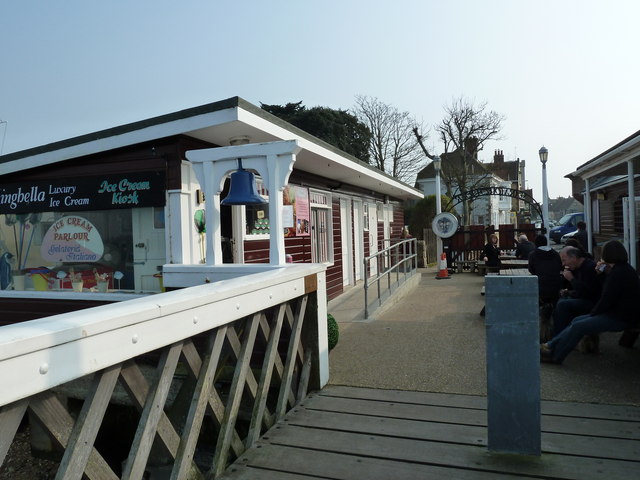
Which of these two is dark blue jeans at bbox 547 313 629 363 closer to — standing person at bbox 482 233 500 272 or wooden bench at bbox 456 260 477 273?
standing person at bbox 482 233 500 272

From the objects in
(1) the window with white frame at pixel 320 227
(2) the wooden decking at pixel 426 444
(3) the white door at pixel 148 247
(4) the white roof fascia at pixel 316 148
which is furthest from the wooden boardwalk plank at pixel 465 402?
(1) the window with white frame at pixel 320 227

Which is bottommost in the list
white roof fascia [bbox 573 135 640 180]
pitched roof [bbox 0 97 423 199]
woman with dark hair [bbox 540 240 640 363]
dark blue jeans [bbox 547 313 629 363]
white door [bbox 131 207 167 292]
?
dark blue jeans [bbox 547 313 629 363]

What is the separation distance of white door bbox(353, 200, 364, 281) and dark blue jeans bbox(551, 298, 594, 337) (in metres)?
6.60

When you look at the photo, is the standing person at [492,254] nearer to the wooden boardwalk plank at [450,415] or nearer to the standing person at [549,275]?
the standing person at [549,275]

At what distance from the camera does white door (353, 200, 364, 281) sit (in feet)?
38.4

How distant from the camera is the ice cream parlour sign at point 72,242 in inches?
237

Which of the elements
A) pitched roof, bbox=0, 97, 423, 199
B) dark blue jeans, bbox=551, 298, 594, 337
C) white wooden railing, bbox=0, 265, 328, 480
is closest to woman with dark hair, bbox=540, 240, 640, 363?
dark blue jeans, bbox=551, 298, 594, 337

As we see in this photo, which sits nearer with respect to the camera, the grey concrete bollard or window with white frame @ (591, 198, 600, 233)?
the grey concrete bollard

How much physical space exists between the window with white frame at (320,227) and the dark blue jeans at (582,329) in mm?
4858

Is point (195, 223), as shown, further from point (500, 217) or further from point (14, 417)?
point (500, 217)

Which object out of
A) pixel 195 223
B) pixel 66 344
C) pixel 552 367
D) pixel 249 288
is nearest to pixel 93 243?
pixel 195 223

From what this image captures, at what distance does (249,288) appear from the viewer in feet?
9.73

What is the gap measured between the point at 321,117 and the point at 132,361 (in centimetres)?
3014

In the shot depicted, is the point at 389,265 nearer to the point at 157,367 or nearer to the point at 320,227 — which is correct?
the point at 320,227
